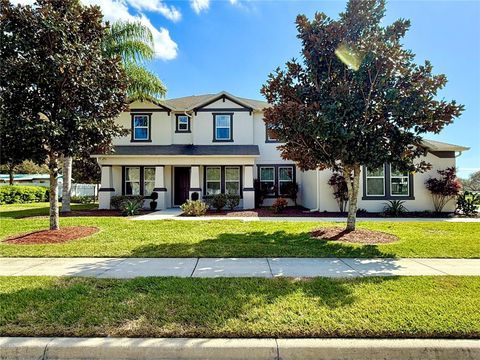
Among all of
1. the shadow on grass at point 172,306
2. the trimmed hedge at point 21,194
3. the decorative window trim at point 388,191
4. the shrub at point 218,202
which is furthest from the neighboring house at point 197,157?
the shadow on grass at point 172,306

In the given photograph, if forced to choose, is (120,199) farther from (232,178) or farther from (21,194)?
(21,194)

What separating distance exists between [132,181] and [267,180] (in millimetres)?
8664

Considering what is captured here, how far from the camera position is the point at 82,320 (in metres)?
3.71

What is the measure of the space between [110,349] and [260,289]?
236 cm

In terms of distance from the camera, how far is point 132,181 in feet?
60.7

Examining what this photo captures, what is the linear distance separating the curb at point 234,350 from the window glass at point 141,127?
55.4 feet

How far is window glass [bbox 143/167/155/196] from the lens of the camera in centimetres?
1852

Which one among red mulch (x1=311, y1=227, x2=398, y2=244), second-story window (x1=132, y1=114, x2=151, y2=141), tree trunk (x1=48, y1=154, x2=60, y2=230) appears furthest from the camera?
second-story window (x1=132, y1=114, x2=151, y2=141)

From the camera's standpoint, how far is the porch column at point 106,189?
17688 mm

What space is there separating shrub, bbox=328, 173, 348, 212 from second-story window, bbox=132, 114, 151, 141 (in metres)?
11.9

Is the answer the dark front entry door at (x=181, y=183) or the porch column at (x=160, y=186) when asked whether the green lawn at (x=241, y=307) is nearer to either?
the porch column at (x=160, y=186)

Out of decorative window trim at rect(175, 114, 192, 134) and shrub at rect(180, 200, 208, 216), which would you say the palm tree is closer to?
decorative window trim at rect(175, 114, 192, 134)

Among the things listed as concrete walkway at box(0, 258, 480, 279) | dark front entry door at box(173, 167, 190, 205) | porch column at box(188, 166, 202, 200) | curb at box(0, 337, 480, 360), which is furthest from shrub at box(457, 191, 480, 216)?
dark front entry door at box(173, 167, 190, 205)

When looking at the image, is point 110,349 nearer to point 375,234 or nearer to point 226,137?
point 375,234
